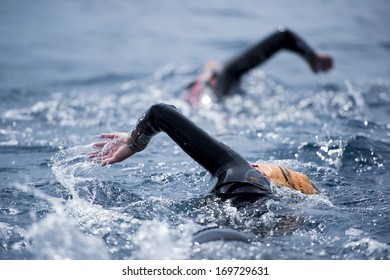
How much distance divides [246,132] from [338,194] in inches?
Result: 94.4

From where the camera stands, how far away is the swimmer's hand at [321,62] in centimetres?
834

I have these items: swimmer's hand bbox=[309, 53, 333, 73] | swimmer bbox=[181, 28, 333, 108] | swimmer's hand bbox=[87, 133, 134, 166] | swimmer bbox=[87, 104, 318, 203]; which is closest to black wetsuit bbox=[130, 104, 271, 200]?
swimmer bbox=[87, 104, 318, 203]

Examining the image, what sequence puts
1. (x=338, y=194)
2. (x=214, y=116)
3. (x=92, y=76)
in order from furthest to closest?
(x=92, y=76) → (x=214, y=116) → (x=338, y=194)

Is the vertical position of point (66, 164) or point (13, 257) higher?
point (66, 164)

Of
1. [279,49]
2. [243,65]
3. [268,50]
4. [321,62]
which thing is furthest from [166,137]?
[321,62]

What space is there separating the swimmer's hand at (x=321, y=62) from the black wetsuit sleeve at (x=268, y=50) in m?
0.08

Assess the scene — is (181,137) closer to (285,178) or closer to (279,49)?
(285,178)

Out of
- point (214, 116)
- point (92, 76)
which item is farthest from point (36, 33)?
point (214, 116)

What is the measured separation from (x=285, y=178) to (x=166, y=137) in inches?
104

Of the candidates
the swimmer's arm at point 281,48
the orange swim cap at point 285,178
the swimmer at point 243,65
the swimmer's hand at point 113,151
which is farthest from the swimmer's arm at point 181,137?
the swimmer's arm at point 281,48

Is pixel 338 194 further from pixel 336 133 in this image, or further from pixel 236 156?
pixel 336 133

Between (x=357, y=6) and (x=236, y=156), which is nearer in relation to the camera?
(x=236, y=156)

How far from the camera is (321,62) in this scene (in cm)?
836

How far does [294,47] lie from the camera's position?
28.0 ft
